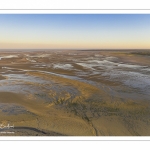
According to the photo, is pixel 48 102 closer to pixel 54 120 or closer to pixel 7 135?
pixel 54 120

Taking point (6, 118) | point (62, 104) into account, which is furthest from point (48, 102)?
point (6, 118)

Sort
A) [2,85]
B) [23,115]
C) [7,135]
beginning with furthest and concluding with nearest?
[2,85] → [23,115] → [7,135]

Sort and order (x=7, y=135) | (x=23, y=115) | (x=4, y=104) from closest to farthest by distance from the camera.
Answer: (x=7, y=135) < (x=23, y=115) < (x=4, y=104)
